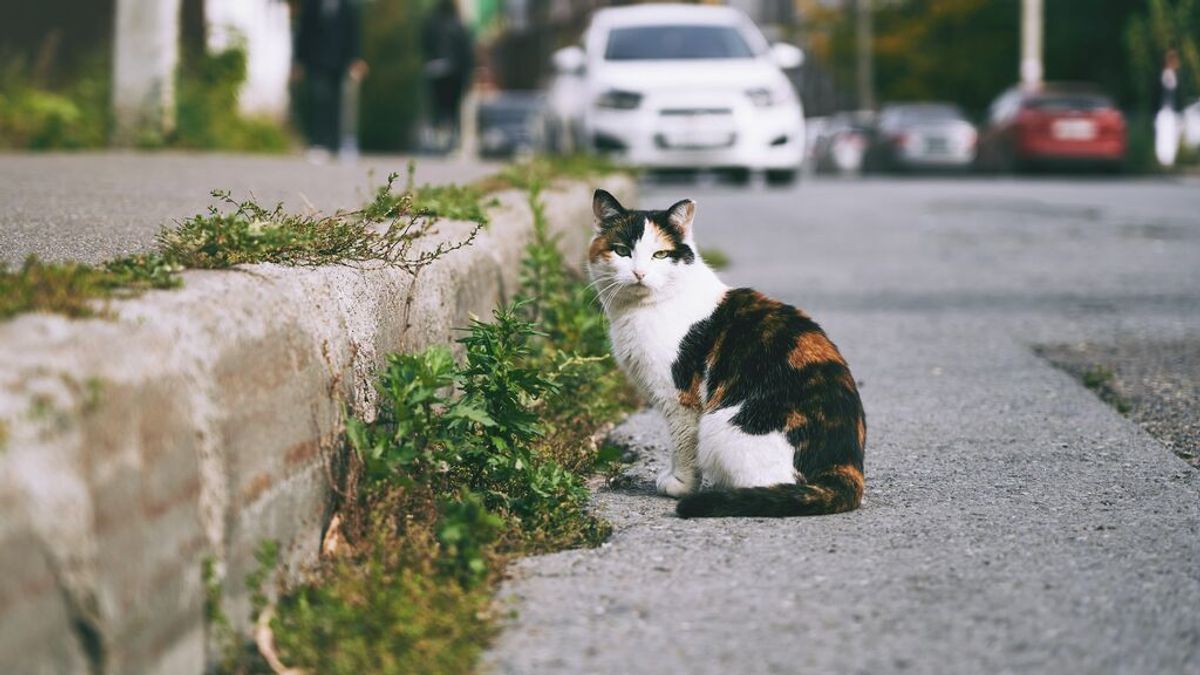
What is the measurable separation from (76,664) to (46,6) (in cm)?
1592

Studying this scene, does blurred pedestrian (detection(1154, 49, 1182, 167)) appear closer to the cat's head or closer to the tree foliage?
the tree foliage

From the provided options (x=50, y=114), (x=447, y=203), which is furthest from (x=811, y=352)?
(x=50, y=114)

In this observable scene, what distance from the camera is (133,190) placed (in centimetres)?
741

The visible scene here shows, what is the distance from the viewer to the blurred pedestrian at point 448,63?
18.3 metres

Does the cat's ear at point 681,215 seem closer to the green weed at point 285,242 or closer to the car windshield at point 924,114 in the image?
the green weed at point 285,242

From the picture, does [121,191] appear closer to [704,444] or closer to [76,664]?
[704,444]

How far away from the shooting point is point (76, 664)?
2.30 m

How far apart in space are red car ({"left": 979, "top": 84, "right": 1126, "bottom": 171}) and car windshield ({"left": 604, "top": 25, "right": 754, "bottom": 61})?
1072cm

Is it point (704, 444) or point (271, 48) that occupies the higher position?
point (271, 48)

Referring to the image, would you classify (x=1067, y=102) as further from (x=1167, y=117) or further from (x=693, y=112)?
(x=693, y=112)

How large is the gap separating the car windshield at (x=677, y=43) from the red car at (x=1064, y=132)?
1072 centimetres

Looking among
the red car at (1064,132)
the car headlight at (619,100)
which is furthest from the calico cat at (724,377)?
the red car at (1064,132)

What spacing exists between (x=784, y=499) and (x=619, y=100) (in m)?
11.8

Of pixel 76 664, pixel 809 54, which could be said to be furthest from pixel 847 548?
pixel 809 54
